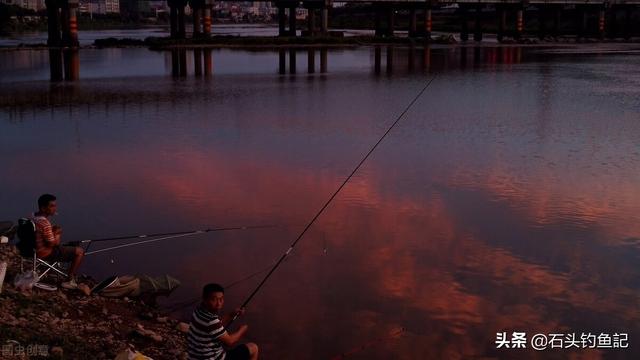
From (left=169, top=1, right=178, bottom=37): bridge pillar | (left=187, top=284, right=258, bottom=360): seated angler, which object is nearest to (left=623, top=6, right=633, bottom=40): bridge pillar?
(left=169, top=1, right=178, bottom=37): bridge pillar

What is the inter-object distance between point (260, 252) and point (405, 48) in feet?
201

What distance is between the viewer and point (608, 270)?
9.51 meters

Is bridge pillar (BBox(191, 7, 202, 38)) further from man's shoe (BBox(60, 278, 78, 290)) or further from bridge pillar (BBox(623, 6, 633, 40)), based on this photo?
man's shoe (BBox(60, 278, 78, 290))

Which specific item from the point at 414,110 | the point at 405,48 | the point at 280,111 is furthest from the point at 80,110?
the point at 405,48

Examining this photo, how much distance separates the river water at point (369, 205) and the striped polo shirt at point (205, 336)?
168 centimetres

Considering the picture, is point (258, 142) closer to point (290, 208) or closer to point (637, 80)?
point (290, 208)

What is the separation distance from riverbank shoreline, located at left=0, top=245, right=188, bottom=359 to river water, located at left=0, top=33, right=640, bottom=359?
28.5 inches

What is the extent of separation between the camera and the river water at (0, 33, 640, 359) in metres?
8.15

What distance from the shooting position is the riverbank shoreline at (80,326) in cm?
620

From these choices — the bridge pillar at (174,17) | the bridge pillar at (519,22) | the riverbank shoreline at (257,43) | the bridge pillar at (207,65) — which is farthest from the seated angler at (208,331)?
the bridge pillar at (519,22)

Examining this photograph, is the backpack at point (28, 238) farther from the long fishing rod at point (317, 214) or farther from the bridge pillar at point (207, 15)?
the bridge pillar at point (207, 15)

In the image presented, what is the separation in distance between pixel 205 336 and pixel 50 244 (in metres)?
3.14

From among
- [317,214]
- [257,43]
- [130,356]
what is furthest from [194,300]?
[257,43]

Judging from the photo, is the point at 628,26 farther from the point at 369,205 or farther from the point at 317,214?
the point at 317,214
